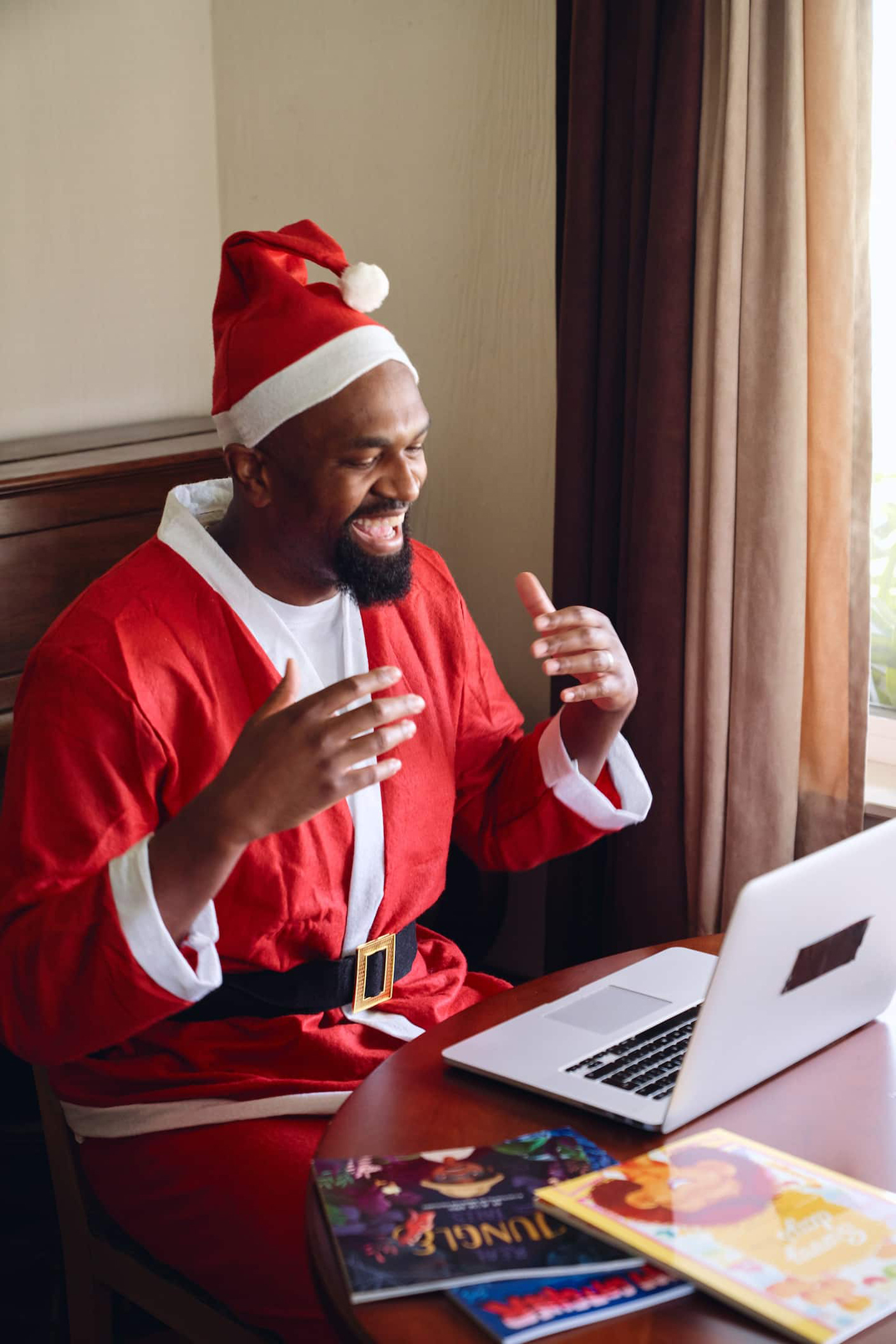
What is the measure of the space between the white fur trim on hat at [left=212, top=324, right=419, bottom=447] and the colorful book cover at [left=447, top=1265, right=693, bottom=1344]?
1.09 metres

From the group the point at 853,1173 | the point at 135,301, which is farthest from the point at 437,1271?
the point at 135,301

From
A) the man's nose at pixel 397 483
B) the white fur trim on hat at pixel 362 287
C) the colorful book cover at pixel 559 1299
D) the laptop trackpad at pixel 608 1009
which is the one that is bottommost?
the laptop trackpad at pixel 608 1009

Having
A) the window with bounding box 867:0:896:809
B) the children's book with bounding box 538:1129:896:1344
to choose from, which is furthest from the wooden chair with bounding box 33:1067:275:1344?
the window with bounding box 867:0:896:809

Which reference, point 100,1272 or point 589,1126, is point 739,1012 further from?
point 100,1272

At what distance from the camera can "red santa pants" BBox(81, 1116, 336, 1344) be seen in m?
1.39

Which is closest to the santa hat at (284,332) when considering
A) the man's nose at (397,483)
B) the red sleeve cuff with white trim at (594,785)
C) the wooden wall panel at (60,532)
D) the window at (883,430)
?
the man's nose at (397,483)

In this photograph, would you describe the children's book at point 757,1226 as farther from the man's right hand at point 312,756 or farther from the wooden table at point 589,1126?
the man's right hand at point 312,756

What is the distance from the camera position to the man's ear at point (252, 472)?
5.82 feet

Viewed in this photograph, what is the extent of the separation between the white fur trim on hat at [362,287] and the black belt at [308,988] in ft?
2.66

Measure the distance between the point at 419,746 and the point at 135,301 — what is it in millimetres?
1768

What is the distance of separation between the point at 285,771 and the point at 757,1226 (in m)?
0.55

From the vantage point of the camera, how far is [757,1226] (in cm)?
103

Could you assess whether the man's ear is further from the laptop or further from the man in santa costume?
the laptop

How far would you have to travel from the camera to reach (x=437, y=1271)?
982 millimetres
